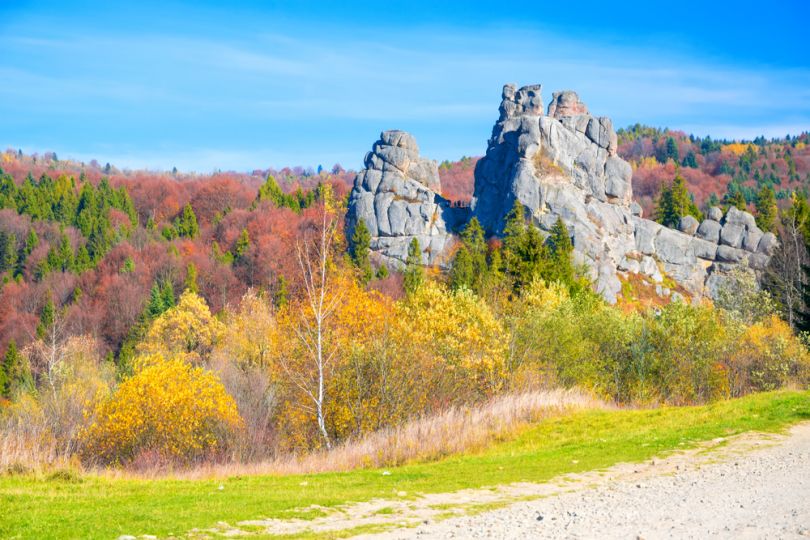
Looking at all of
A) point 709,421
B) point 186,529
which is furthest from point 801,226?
point 186,529

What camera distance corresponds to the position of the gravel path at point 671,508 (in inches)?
382

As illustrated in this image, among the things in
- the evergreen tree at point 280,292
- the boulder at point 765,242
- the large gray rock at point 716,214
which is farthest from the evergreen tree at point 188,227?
the boulder at point 765,242

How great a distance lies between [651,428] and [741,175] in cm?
16451

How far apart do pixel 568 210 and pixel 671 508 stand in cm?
7791

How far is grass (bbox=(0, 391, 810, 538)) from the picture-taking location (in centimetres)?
1052

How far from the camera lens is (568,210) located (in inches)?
3413

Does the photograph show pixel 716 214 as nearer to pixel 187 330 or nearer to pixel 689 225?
pixel 689 225

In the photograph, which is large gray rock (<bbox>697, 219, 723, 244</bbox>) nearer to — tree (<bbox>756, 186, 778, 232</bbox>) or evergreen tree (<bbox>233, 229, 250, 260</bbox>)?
tree (<bbox>756, 186, 778, 232</bbox>)

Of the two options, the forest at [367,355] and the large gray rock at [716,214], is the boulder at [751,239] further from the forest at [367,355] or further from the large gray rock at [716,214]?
the large gray rock at [716,214]

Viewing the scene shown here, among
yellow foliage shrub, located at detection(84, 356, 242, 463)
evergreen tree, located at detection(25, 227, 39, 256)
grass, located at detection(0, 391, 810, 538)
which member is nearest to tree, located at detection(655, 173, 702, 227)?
grass, located at detection(0, 391, 810, 538)

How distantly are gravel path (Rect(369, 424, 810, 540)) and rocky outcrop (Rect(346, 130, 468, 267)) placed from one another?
256ft

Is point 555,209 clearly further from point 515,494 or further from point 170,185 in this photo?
point 170,185

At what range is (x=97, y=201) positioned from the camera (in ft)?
438

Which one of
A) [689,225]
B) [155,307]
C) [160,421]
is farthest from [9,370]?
[689,225]
